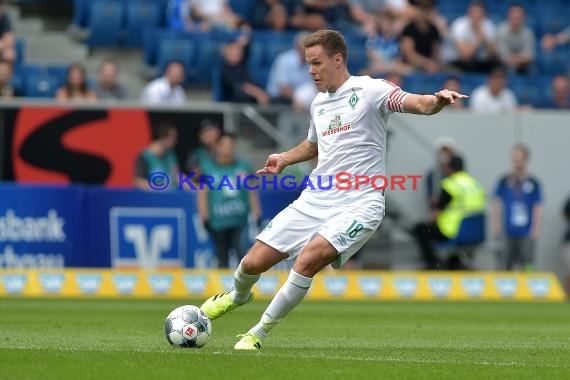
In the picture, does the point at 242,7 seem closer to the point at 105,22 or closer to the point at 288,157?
the point at 105,22

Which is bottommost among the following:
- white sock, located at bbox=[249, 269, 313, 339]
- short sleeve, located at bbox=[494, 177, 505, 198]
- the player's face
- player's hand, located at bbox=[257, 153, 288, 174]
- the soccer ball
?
short sleeve, located at bbox=[494, 177, 505, 198]

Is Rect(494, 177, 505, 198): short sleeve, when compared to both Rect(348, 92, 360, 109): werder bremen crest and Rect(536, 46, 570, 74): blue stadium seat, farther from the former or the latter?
Rect(348, 92, 360, 109): werder bremen crest

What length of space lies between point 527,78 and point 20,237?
32.7 feet

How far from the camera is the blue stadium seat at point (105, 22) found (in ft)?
73.8

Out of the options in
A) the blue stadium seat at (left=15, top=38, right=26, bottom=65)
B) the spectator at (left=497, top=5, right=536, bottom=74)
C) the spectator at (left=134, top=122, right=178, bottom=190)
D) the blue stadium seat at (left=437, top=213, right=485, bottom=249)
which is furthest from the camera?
the spectator at (left=497, top=5, right=536, bottom=74)

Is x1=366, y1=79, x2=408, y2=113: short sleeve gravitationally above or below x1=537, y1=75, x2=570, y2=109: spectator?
above

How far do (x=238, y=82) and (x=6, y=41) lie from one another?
→ 3.69 meters

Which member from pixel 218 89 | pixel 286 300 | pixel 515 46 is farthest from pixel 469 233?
pixel 286 300

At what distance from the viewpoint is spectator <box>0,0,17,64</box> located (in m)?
20.7

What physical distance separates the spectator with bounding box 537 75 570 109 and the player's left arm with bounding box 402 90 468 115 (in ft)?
46.4

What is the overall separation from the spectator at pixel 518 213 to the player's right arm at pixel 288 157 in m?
11.4

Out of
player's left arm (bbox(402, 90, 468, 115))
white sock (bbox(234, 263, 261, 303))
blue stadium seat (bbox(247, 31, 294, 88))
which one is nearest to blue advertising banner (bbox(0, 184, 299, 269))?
blue stadium seat (bbox(247, 31, 294, 88))

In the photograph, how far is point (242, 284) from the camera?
33.1 feet

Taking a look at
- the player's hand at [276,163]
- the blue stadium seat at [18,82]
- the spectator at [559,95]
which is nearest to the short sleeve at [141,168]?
the blue stadium seat at [18,82]
